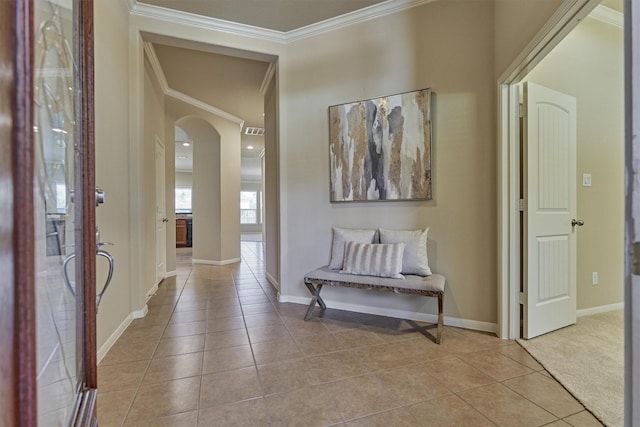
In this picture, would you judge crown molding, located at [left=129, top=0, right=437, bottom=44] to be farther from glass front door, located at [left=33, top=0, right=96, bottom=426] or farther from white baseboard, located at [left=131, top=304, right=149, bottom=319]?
white baseboard, located at [left=131, top=304, right=149, bottom=319]

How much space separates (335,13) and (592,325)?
365 centimetres

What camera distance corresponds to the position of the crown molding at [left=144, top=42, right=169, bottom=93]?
3.25m

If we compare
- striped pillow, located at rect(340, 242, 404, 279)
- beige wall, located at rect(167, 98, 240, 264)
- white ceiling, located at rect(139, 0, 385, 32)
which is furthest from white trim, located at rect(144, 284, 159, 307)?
white ceiling, located at rect(139, 0, 385, 32)

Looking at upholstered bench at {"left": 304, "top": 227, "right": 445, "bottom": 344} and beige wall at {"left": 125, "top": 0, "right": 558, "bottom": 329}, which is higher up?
beige wall at {"left": 125, "top": 0, "right": 558, "bottom": 329}

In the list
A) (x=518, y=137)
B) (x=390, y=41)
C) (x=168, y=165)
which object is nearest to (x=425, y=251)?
(x=518, y=137)

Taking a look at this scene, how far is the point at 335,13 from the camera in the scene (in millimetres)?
2967

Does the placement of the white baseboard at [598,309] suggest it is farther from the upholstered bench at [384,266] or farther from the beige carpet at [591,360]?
the upholstered bench at [384,266]

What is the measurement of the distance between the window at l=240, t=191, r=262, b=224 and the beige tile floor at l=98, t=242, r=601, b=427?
11522 millimetres

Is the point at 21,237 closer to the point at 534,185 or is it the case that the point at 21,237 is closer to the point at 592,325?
the point at 534,185

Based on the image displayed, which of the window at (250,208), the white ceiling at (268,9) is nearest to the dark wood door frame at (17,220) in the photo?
the white ceiling at (268,9)

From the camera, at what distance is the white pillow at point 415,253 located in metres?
2.54

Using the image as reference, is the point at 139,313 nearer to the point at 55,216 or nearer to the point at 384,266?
the point at 384,266

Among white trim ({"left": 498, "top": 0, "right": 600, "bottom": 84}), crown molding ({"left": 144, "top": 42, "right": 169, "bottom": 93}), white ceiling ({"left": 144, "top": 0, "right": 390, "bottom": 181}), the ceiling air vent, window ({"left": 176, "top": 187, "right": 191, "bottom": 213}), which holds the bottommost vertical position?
window ({"left": 176, "top": 187, "right": 191, "bottom": 213})

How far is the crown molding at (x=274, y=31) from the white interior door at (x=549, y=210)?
4.59 feet
